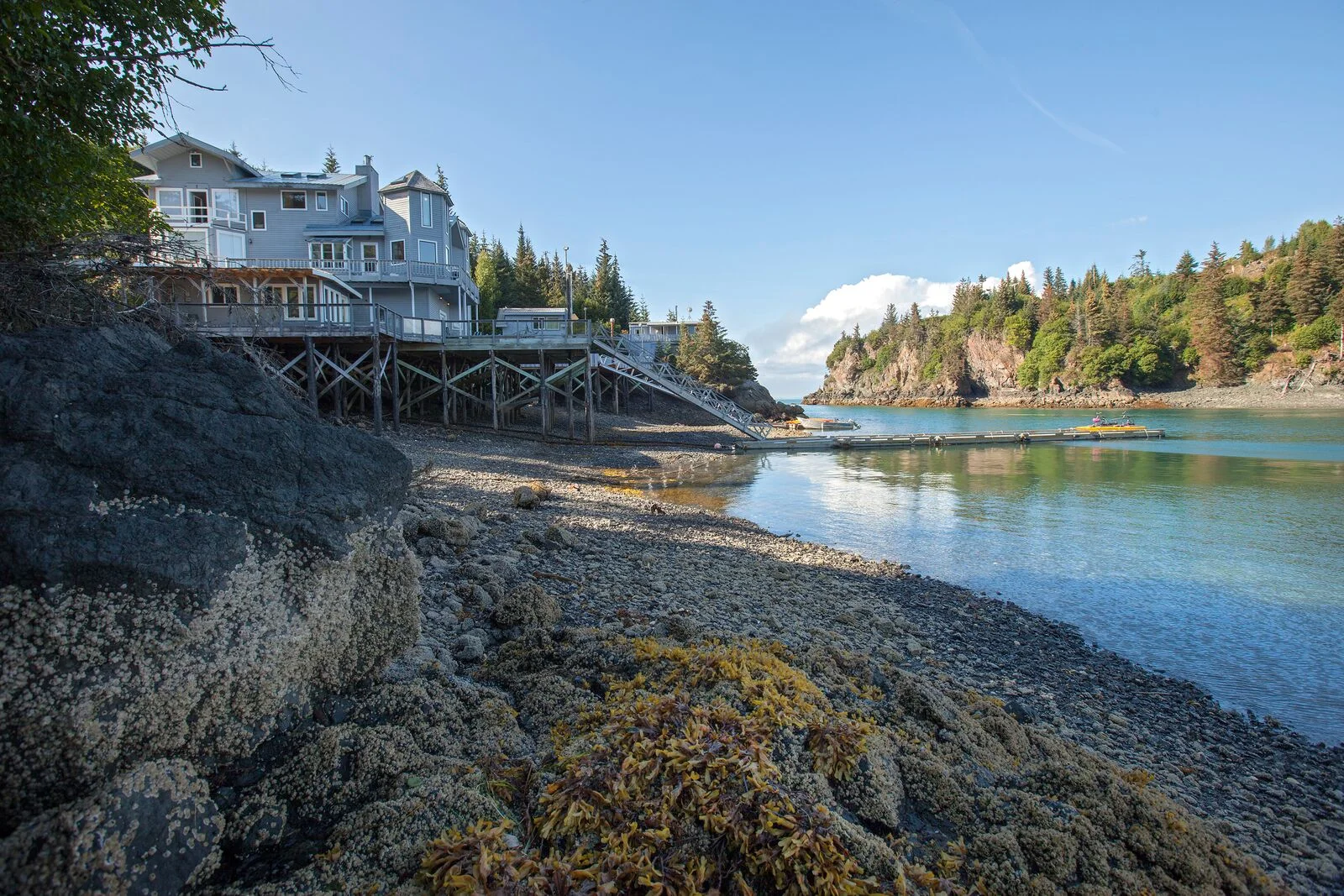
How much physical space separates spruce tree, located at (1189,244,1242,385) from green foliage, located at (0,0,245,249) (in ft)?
404

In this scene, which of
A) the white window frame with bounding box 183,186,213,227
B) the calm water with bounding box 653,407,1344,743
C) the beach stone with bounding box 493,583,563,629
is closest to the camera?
the beach stone with bounding box 493,583,563,629

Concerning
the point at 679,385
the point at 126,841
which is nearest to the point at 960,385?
the point at 679,385

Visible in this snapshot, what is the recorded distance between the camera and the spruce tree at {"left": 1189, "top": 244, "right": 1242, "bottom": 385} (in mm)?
96750

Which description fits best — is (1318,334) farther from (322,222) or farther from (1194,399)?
(322,222)

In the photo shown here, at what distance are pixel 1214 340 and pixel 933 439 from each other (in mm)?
84449

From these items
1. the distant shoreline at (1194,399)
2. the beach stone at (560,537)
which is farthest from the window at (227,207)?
the distant shoreline at (1194,399)

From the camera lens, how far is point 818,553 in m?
13.9

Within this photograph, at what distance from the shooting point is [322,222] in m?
34.8

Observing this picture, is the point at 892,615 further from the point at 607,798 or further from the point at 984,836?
the point at 607,798

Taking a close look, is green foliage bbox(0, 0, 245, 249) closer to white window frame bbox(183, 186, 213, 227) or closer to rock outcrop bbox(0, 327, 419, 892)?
rock outcrop bbox(0, 327, 419, 892)

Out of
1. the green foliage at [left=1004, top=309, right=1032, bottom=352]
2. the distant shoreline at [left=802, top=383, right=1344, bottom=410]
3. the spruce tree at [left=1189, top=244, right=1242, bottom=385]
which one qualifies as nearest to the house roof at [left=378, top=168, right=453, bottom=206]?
the distant shoreline at [left=802, top=383, right=1344, bottom=410]

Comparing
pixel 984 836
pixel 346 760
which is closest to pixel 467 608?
pixel 346 760

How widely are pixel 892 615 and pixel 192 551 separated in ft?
29.1

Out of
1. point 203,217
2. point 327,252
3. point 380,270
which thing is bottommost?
point 380,270
